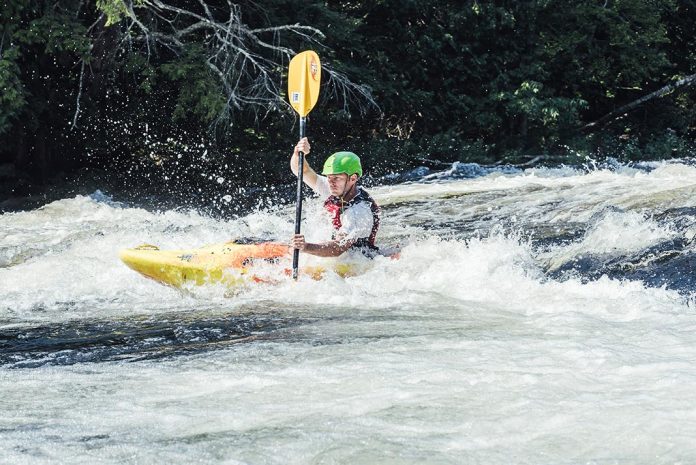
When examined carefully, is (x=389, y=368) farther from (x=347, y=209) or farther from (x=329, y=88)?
(x=329, y=88)

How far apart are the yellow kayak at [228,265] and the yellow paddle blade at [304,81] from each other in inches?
61.9

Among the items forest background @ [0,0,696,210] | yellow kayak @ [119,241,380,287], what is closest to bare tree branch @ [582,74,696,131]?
forest background @ [0,0,696,210]

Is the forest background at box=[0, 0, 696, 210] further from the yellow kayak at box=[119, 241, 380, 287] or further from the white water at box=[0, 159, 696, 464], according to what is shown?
the white water at box=[0, 159, 696, 464]

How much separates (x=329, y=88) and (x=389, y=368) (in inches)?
441

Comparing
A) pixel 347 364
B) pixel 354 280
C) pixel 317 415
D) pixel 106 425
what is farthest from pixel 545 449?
pixel 354 280

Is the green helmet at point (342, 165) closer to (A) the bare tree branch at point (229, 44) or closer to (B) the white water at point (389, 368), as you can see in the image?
(B) the white water at point (389, 368)

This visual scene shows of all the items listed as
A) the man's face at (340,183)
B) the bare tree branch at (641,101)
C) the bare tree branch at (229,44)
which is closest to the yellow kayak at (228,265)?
the man's face at (340,183)

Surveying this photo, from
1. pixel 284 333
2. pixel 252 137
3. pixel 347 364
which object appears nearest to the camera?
pixel 347 364

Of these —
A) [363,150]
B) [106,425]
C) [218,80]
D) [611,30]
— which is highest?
[611,30]

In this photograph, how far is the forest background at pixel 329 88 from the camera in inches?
479

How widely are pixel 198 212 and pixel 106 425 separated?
8.88 meters

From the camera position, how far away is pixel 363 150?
48.2 ft

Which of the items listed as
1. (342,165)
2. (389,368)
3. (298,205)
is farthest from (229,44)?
(389,368)

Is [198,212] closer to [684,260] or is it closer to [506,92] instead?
[506,92]
